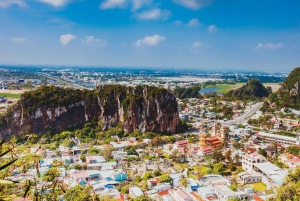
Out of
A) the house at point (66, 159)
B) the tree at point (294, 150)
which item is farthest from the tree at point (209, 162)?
the house at point (66, 159)

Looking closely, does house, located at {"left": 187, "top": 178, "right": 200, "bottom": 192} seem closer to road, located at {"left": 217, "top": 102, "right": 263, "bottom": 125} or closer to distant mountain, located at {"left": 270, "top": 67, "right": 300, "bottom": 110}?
road, located at {"left": 217, "top": 102, "right": 263, "bottom": 125}

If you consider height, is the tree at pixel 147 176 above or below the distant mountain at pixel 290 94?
below

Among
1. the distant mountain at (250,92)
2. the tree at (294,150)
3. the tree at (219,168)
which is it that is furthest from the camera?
the distant mountain at (250,92)

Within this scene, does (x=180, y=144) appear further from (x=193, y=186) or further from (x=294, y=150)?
(x=294, y=150)

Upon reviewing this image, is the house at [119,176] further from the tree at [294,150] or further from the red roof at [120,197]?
the tree at [294,150]

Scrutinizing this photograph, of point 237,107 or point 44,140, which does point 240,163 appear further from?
point 237,107

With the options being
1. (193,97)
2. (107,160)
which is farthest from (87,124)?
(193,97)

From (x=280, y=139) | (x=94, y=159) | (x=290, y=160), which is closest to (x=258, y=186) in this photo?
(x=290, y=160)
